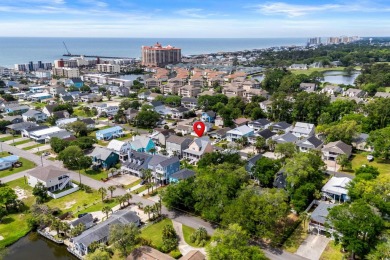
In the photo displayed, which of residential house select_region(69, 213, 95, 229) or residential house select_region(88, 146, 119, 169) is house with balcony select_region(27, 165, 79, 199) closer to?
residential house select_region(88, 146, 119, 169)

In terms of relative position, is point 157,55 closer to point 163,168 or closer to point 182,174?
point 163,168

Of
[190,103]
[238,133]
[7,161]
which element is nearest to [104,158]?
[7,161]

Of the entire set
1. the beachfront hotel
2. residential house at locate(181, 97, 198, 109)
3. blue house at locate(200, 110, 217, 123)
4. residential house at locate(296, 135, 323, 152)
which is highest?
the beachfront hotel

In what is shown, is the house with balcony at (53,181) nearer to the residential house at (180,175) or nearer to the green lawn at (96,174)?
the green lawn at (96,174)

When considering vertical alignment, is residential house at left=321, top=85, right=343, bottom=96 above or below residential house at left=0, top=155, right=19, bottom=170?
above

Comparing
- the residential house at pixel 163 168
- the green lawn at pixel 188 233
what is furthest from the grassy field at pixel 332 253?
the residential house at pixel 163 168

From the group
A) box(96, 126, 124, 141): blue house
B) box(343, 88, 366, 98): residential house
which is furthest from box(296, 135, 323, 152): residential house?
box(343, 88, 366, 98): residential house

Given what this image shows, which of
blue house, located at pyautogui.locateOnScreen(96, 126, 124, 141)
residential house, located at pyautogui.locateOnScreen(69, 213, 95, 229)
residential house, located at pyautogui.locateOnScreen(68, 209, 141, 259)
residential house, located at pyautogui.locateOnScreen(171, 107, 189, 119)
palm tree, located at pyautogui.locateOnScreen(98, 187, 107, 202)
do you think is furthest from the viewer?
residential house, located at pyautogui.locateOnScreen(171, 107, 189, 119)
